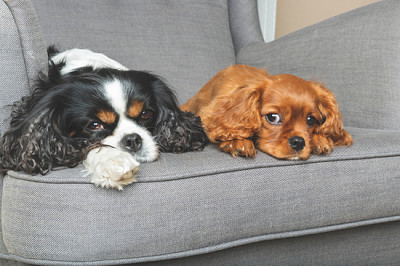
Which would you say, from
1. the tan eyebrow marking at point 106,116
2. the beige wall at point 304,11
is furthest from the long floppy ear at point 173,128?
the beige wall at point 304,11

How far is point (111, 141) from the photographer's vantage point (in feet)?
4.48

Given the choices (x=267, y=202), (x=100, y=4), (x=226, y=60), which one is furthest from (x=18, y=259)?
(x=226, y=60)

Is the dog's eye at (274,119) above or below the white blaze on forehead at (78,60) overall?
below

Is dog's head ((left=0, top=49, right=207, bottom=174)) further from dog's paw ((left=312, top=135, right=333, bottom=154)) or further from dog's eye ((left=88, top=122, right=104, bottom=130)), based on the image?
dog's paw ((left=312, top=135, right=333, bottom=154))

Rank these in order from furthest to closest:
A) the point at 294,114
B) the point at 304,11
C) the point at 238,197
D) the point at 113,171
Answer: the point at 304,11
the point at 294,114
the point at 238,197
the point at 113,171

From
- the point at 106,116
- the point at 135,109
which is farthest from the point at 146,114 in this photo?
the point at 106,116

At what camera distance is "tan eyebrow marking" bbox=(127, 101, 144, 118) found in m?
1.44

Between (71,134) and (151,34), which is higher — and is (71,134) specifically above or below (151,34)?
below

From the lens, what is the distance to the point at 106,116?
1385 mm

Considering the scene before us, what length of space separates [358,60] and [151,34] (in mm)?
1250

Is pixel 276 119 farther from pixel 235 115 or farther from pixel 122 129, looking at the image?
pixel 122 129

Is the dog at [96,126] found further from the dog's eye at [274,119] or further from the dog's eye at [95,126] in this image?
the dog's eye at [274,119]

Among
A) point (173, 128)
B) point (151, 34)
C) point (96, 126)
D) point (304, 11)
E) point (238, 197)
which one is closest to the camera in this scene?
point (238, 197)

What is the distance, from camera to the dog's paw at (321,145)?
1.36 meters
